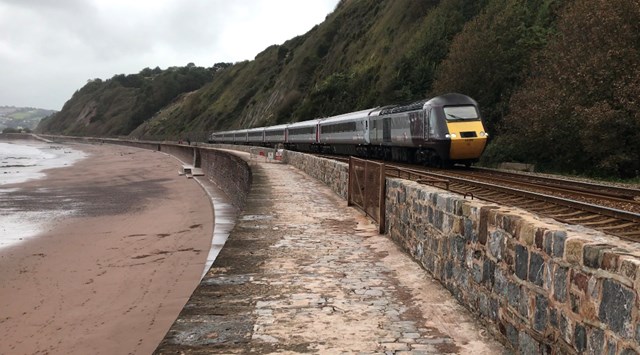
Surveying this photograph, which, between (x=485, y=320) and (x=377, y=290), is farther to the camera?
(x=377, y=290)

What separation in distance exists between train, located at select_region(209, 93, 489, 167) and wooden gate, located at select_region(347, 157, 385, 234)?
625cm

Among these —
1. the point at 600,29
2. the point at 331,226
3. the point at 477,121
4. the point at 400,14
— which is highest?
the point at 400,14

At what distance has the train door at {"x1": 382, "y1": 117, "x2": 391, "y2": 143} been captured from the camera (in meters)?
23.5

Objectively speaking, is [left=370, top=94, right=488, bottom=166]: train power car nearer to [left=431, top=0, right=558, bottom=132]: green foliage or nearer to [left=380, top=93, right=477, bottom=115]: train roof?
[left=380, top=93, right=477, bottom=115]: train roof

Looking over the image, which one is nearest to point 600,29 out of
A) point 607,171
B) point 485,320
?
point 607,171

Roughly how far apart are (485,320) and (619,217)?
7.95ft

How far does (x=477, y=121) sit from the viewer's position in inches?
734

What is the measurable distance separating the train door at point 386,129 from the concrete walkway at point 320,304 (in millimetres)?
14520

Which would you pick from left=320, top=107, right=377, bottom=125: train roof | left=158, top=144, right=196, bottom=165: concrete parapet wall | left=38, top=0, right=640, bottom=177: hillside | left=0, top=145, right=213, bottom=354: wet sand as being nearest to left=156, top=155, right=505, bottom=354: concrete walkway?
left=0, top=145, right=213, bottom=354: wet sand

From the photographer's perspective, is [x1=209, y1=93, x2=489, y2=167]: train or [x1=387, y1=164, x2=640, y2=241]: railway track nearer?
[x1=387, y1=164, x2=640, y2=241]: railway track

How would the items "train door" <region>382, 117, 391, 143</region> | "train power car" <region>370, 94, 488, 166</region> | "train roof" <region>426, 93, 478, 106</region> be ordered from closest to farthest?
"train power car" <region>370, 94, 488, 166</region> < "train roof" <region>426, 93, 478, 106</region> < "train door" <region>382, 117, 391, 143</region>

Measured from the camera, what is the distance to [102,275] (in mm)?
13406

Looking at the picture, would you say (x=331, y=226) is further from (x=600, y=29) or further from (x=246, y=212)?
(x=600, y=29)

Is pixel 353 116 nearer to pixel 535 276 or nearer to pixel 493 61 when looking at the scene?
pixel 493 61
